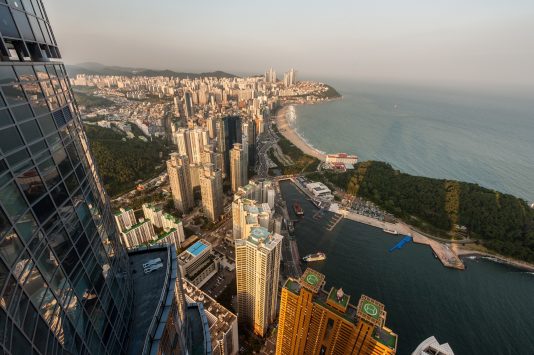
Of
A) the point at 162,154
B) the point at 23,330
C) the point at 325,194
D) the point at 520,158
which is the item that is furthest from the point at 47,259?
the point at 520,158

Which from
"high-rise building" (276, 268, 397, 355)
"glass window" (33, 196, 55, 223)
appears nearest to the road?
"high-rise building" (276, 268, 397, 355)

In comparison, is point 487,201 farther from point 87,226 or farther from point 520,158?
point 87,226

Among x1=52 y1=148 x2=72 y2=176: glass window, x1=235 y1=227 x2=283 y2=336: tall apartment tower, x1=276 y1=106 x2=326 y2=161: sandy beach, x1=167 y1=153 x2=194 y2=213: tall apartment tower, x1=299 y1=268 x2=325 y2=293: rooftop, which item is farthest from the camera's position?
x1=276 y1=106 x2=326 y2=161: sandy beach

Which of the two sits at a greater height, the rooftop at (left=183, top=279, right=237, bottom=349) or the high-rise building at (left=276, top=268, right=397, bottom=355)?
the high-rise building at (left=276, top=268, right=397, bottom=355)

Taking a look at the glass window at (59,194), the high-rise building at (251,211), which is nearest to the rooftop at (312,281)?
the high-rise building at (251,211)

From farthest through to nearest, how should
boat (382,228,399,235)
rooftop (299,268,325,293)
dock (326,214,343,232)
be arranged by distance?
1. dock (326,214,343,232)
2. boat (382,228,399,235)
3. rooftop (299,268,325,293)

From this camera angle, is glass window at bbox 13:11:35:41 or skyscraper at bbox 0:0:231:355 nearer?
skyscraper at bbox 0:0:231:355

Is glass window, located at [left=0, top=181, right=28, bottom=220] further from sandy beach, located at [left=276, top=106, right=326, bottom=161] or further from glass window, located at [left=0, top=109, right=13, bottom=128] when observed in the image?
sandy beach, located at [left=276, top=106, right=326, bottom=161]

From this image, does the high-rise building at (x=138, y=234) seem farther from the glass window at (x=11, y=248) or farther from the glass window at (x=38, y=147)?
A: the glass window at (x=11, y=248)
